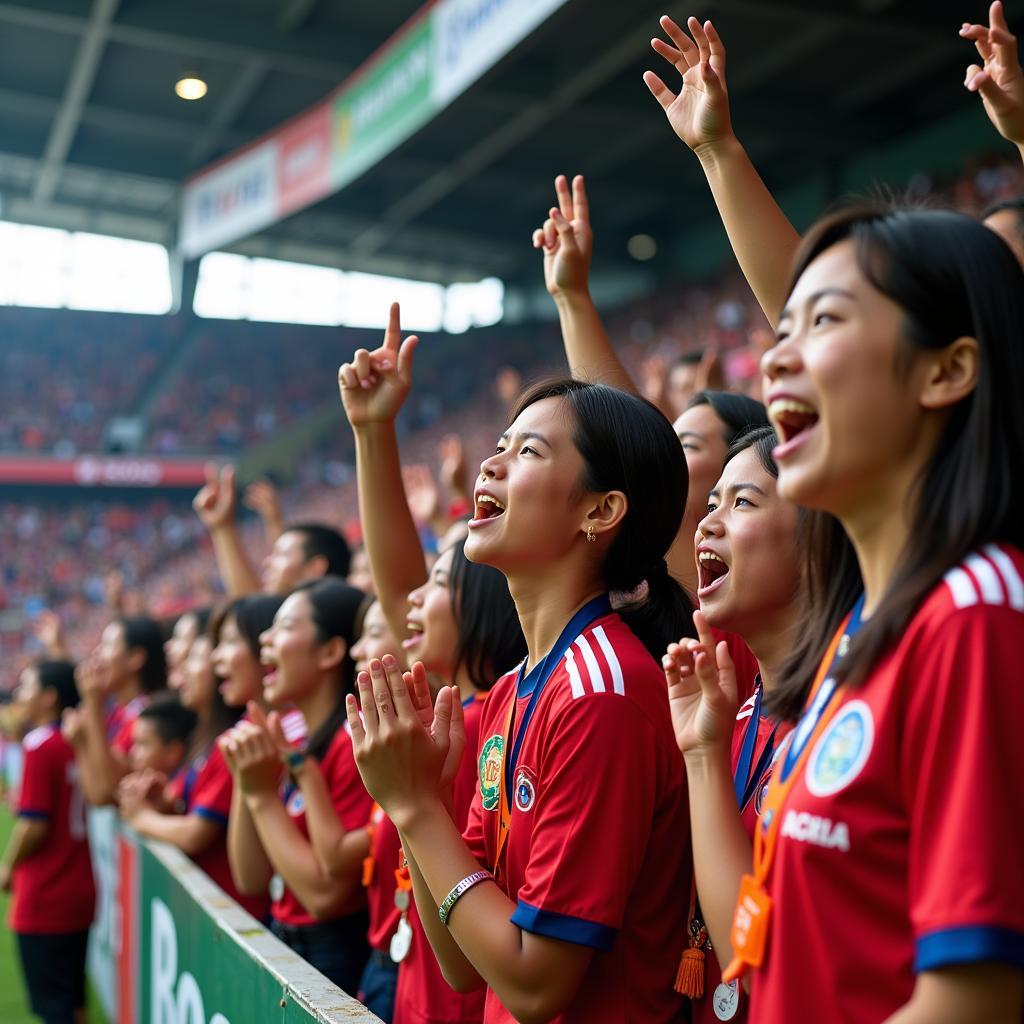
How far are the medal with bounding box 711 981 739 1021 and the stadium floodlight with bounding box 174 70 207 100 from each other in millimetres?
17955

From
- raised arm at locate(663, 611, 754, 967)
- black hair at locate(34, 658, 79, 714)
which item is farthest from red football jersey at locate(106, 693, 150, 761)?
raised arm at locate(663, 611, 754, 967)

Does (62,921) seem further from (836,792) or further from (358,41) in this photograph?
(358,41)

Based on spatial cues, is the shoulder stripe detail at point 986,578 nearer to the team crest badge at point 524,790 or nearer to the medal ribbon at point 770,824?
the medal ribbon at point 770,824

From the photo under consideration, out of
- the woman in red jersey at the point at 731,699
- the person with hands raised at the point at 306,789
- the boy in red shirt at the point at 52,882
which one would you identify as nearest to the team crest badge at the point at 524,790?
the woman in red jersey at the point at 731,699

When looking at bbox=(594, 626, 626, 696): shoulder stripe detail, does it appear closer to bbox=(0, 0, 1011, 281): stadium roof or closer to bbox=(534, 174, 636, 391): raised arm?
bbox=(534, 174, 636, 391): raised arm

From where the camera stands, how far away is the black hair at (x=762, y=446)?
208cm

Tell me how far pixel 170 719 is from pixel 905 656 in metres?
4.52

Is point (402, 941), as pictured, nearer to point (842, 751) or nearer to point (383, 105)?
point (842, 751)

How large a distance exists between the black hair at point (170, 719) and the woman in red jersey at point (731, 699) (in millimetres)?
3511

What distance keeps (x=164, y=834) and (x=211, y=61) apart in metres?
15.3

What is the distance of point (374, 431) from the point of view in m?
2.86

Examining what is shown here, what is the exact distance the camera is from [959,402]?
129 centimetres

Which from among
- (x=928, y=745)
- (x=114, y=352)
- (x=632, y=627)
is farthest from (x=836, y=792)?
(x=114, y=352)

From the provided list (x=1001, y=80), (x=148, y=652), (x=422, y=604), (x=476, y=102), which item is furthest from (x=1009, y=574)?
(x=476, y=102)
